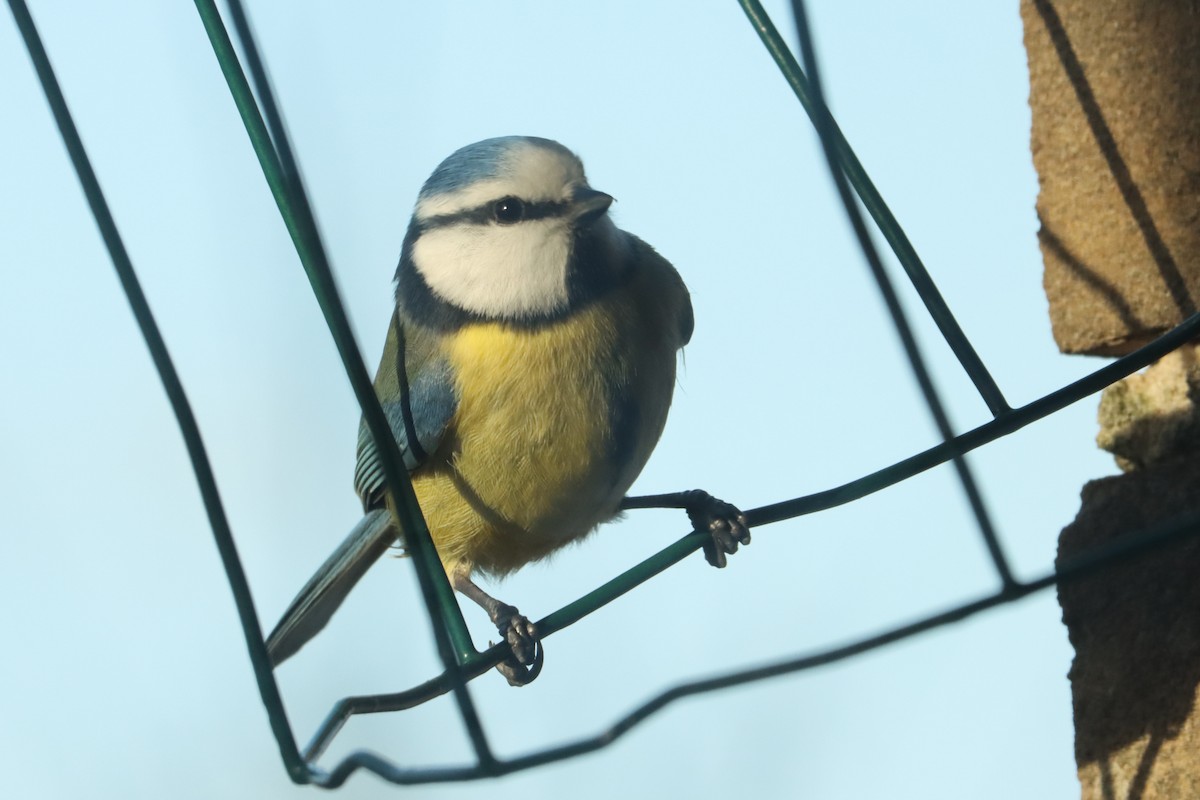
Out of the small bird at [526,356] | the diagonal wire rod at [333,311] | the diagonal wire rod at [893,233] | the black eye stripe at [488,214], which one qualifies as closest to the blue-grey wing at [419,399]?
the small bird at [526,356]

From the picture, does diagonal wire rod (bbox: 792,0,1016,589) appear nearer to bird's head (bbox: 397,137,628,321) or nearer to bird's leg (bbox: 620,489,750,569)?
bird's leg (bbox: 620,489,750,569)

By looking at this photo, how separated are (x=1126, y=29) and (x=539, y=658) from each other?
84cm

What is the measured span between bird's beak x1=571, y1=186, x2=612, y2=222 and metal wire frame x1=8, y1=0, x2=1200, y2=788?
1.62 feet

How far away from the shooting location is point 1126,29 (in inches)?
48.9

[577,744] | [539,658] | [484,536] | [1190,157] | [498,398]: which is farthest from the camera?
[484,536]

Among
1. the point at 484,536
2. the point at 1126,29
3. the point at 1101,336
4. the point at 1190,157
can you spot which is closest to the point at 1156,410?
the point at 1101,336

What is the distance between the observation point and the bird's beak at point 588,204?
1554 millimetres

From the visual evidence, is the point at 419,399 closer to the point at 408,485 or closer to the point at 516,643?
the point at 516,643

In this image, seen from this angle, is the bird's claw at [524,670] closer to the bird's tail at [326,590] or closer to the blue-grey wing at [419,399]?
the blue-grey wing at [419,399]

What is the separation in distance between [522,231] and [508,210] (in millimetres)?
30

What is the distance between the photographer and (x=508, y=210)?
1.61 meters

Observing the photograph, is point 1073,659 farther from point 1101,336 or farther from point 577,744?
point 577,744

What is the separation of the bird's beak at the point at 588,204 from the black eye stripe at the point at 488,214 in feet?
0.05

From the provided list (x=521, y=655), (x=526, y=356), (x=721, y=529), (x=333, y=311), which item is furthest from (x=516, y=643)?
(x=333, y=311)
